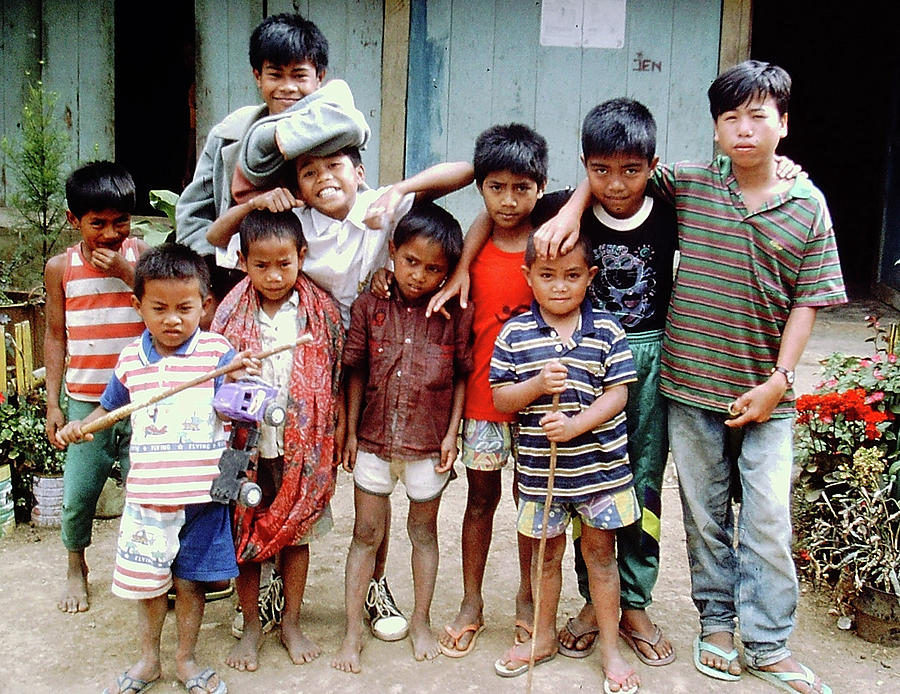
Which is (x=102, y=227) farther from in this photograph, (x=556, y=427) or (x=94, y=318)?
(x=556, y=427)

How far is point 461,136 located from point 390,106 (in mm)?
453

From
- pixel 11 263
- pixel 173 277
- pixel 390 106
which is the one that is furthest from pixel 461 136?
pixel 173 277

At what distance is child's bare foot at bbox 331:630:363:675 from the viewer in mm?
2746

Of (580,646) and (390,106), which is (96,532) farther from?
(390,106)

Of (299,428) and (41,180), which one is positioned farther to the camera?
(41,180)

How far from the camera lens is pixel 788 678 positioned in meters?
2.67

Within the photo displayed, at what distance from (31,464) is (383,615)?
1770 mm

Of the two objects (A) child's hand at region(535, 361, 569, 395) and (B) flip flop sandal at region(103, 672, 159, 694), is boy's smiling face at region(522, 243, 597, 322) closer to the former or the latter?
(A) child's hand at region(535, 361, 569, 395)

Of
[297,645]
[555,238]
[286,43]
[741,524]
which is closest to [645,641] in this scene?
[741,524]

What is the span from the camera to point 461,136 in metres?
5.42

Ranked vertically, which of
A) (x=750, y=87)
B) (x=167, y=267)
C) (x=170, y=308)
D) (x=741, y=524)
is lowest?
(x=741, y=524)

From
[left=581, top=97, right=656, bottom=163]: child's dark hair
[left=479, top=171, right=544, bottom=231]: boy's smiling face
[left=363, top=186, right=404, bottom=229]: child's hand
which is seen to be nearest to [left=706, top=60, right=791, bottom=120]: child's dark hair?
[left=581, top=97, right=656, bottom=163]: child's dark hair

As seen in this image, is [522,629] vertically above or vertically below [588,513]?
below

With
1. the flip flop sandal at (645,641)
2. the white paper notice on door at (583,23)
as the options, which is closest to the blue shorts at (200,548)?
the flip flop sandal at (645,641)
